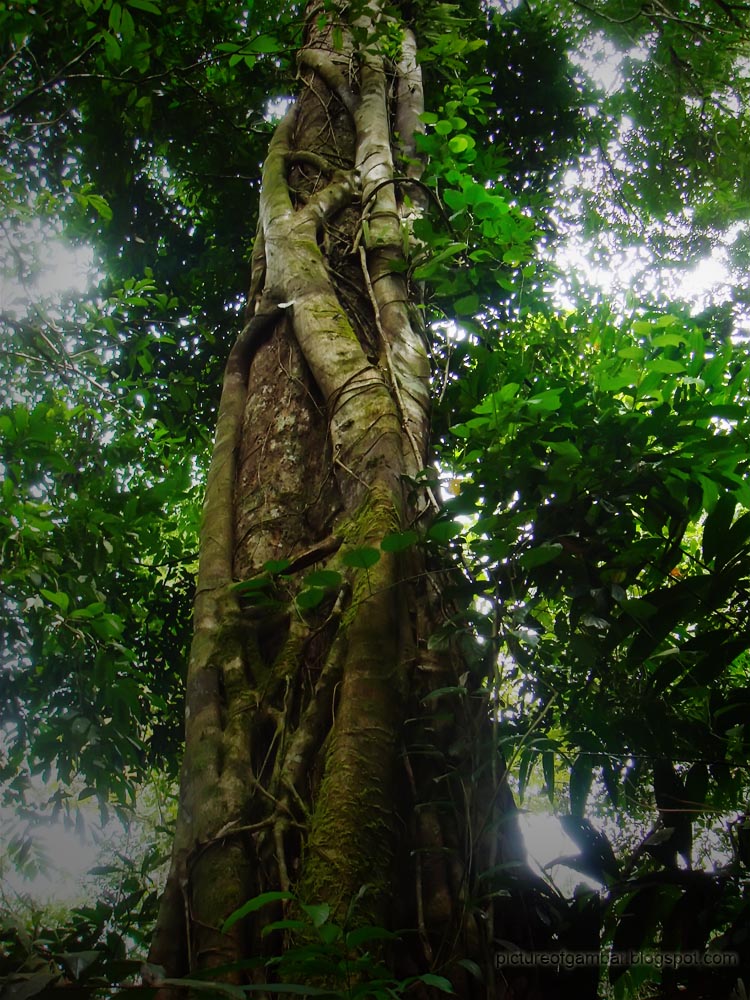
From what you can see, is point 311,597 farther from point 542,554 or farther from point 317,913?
point 317,913

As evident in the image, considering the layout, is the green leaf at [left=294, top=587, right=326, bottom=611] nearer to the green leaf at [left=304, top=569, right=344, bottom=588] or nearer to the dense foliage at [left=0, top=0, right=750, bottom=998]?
the green leaf at [left=304, top=569, right=344, bottom=588]

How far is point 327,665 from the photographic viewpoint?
1.47 meters

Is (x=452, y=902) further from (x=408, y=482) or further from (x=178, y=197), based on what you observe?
(x=178, y=197)

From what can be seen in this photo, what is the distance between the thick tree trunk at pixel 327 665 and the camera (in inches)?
47.5

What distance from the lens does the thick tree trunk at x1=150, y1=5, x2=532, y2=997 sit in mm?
1207

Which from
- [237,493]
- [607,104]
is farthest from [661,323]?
[607,104]

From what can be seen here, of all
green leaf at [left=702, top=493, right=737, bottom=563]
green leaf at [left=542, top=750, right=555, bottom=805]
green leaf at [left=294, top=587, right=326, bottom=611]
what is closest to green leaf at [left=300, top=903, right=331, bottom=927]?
green leaf at [left=294, top=587, right=326, bottom=611]

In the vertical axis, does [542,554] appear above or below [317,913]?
above

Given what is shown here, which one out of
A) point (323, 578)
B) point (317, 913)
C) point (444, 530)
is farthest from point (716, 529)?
point (317, 913)


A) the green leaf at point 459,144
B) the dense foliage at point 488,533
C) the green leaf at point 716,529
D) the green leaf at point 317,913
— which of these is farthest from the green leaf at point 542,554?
the green leaf at point 459,144

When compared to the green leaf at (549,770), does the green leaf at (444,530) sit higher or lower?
higher

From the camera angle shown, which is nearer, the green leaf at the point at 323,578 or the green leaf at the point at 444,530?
the green leaf at the point at 323,578

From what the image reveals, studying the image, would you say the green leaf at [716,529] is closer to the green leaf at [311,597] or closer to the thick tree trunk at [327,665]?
the thick tree trunk at [327,665]

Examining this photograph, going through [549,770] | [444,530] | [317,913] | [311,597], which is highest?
[444,530]
